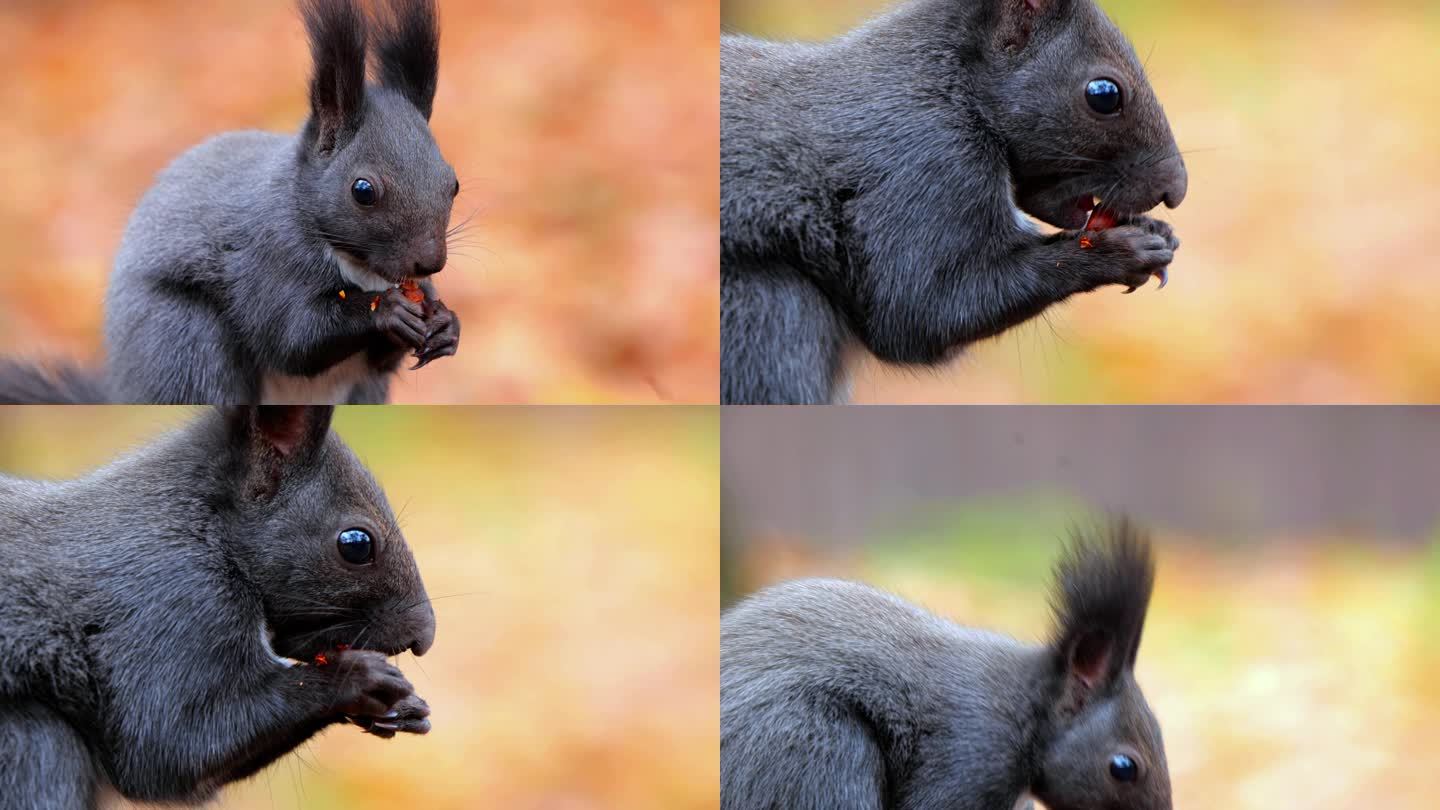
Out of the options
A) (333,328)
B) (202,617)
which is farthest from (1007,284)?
(202,617)

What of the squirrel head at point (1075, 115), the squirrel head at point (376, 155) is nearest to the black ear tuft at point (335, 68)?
the squirrel head at point (376, 155)

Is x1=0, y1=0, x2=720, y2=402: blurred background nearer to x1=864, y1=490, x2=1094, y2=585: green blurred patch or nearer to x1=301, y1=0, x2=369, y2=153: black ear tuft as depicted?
x1=301, y1=0, x2=369, y2=153: black ear tuft

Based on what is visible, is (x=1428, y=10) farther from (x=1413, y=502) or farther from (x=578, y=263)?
(x=578, y=263)

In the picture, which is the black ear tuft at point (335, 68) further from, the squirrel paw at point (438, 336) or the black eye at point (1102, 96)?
the black eye at point (1102, 96)

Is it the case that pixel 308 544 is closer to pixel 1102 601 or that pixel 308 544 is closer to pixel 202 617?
pixel 202 617

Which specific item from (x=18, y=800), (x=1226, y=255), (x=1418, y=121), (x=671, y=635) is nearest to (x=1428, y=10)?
(x=1418, y=121)

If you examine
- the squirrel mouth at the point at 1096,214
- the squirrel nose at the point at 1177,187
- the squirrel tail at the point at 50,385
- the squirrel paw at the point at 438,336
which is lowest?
the squirrel tail at the point at 50,385
